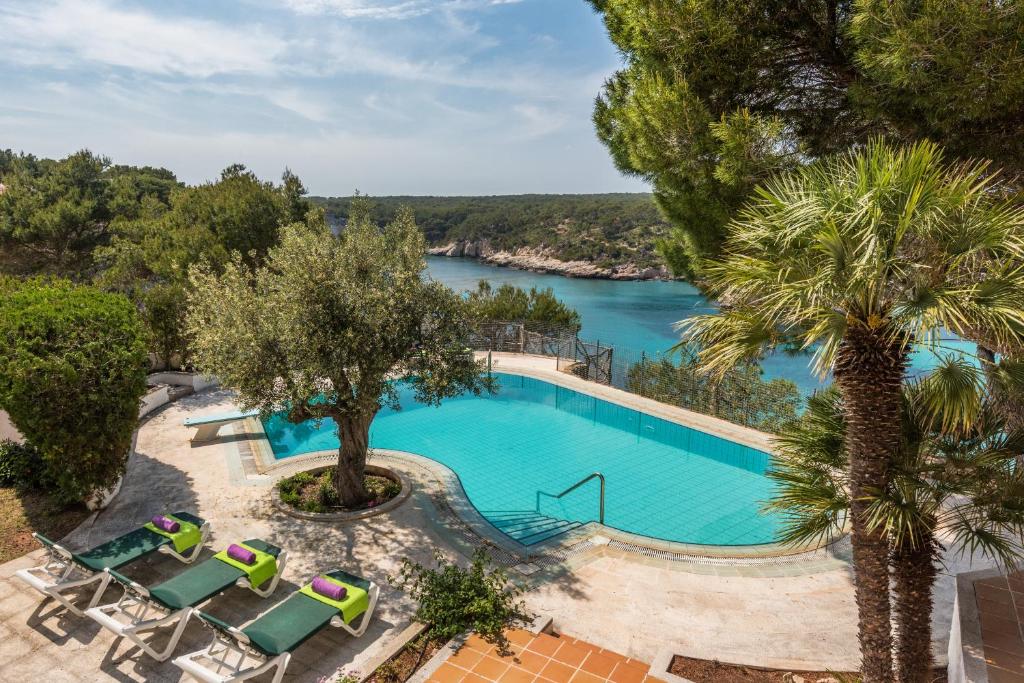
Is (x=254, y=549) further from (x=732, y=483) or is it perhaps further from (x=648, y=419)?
(x=648, y=419)

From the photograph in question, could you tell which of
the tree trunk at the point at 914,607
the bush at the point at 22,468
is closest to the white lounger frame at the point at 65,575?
the bush at the point at 22,468

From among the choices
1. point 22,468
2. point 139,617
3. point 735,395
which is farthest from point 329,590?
point 735,395

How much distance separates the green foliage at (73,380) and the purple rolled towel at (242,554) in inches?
132

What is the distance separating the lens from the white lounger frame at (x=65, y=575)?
689 centimetres

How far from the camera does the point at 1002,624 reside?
233 inches

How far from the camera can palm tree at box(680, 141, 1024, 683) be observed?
A: 12.3ft

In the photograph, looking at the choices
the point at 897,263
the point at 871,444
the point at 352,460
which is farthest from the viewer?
the point at 352,460

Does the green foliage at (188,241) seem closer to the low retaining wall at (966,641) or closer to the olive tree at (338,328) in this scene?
the olive tree at (338,328)

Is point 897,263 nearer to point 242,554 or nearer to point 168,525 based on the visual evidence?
point 242,554

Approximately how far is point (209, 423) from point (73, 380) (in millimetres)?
4749

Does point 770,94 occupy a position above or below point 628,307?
above

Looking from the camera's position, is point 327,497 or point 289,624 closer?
point 289,624

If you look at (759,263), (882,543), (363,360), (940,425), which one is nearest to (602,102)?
(363,360)

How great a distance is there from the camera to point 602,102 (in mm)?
10523
